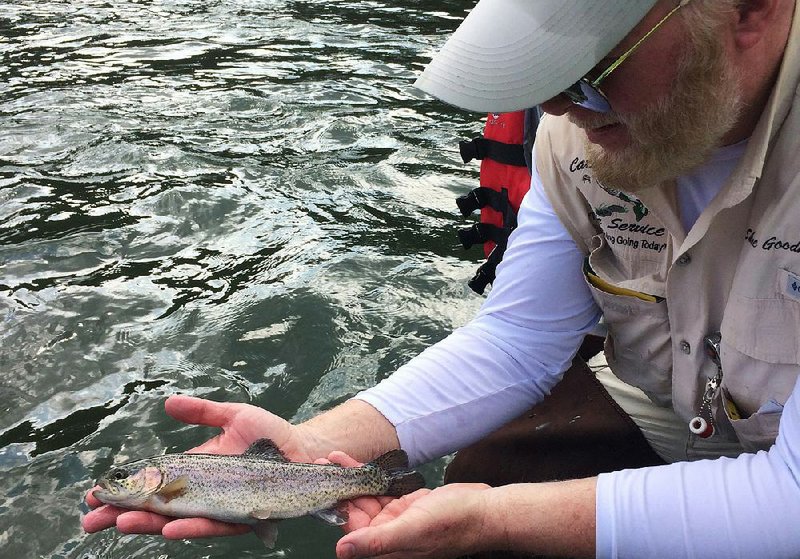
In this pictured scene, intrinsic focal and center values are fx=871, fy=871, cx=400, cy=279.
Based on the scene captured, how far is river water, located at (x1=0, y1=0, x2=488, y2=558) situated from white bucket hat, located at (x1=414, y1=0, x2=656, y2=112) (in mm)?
2240

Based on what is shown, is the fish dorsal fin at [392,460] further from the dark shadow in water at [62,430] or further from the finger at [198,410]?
the dark shadow in water at [62,430]

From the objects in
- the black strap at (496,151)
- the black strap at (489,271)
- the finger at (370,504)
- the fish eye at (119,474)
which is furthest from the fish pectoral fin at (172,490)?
the black strap at (496,151)

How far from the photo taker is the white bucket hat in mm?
2275

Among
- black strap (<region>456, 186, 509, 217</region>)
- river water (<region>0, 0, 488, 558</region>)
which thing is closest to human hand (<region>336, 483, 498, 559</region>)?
river water (<region>0, 0, 488, 558</region>)

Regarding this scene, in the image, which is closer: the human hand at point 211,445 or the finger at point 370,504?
the human hand at point 211,445

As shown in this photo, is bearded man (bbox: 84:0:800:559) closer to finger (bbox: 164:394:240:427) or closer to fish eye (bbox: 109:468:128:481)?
finger (bbox: 164:394:240:427)

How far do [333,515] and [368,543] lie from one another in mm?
625

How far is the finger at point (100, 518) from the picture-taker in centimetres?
289

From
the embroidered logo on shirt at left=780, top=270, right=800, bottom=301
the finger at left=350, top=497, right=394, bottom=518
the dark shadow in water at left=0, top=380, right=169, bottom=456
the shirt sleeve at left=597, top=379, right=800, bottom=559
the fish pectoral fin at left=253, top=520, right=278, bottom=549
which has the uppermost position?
the embroidered logo on shirt at left=780, top=270, right=800, bottom=301

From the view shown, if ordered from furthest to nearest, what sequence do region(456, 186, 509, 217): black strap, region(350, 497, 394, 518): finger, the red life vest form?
region(456, 186, 509, 217): black strap → the red life vest → region(350, 497, 394, 518): finger

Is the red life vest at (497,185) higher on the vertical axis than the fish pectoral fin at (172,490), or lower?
higher

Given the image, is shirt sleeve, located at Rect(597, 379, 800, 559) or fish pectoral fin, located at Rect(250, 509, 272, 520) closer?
shirt sleeve, located at Rect(597, 379, 800, 559)

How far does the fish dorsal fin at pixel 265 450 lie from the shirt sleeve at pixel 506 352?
40 cm

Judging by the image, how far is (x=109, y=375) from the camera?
16.0ft
